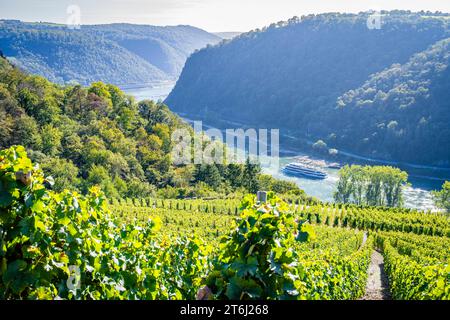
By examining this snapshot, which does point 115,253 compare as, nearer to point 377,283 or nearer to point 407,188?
point 377,283

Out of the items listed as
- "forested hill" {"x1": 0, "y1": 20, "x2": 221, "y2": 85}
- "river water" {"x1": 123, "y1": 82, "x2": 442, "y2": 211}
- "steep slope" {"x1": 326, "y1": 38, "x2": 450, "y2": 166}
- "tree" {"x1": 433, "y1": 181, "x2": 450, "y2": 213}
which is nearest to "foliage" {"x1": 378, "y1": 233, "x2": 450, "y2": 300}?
"tree" {"x1": 433, "y1": 181, "x2": 450, "y2": 213}

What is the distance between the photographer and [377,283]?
15773mm

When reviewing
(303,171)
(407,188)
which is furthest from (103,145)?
(407,188)

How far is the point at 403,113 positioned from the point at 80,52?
3324 inches

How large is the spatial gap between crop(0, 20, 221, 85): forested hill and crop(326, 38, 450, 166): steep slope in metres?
68.6

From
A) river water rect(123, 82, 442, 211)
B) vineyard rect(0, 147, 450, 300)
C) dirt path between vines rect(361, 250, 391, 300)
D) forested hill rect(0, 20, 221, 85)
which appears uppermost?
forested hill rect(0, 20, 221, 85)

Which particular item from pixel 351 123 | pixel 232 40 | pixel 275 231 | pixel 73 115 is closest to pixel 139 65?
pixel 232 40

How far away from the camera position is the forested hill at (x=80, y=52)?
106 metres

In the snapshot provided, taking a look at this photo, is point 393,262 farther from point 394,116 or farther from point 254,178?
point 394,116

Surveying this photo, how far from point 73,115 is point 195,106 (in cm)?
8282

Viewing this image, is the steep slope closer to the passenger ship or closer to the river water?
the river water

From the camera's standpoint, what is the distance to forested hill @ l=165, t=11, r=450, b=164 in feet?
350

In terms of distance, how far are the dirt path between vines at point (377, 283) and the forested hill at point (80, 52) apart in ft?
339

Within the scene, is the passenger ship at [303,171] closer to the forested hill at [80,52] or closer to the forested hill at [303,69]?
the forested hill at [303,69]
